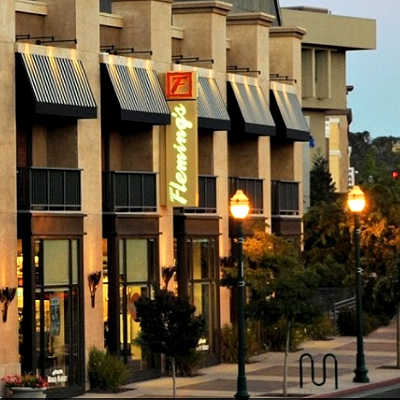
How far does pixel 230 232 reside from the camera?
179ft

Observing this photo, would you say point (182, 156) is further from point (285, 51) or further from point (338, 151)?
point (338, 151)

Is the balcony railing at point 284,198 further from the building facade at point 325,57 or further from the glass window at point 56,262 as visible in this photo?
the building facade at point 325,57

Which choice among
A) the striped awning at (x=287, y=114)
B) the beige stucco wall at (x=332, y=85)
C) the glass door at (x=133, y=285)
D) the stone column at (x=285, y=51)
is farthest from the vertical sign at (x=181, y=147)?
the beige stucco wall at (x=332, y=85)

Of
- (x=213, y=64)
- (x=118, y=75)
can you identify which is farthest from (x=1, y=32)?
(x=213, y=64)

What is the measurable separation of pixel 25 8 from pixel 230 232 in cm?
1416

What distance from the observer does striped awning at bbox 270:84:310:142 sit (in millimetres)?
58125

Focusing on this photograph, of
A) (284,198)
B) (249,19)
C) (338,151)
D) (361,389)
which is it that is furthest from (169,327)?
(338,151)

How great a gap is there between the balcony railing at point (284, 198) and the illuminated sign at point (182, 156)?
10.8 m

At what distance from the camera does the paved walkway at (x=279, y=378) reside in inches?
1729

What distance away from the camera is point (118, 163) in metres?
48.5

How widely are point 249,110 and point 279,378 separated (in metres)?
11.1

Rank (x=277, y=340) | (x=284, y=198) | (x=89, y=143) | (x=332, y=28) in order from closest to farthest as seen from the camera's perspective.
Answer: (x=89, y=143) → (x=277, y=340) → (x=284, y=198) → (x=332, y=28)

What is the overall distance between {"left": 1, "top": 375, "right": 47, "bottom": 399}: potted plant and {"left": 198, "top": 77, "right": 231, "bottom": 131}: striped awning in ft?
45.8

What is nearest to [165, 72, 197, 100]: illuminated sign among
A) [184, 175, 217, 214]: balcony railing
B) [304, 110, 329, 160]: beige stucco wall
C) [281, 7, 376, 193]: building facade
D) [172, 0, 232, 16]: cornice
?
[184, 175, 217, 214]: balcony railing
